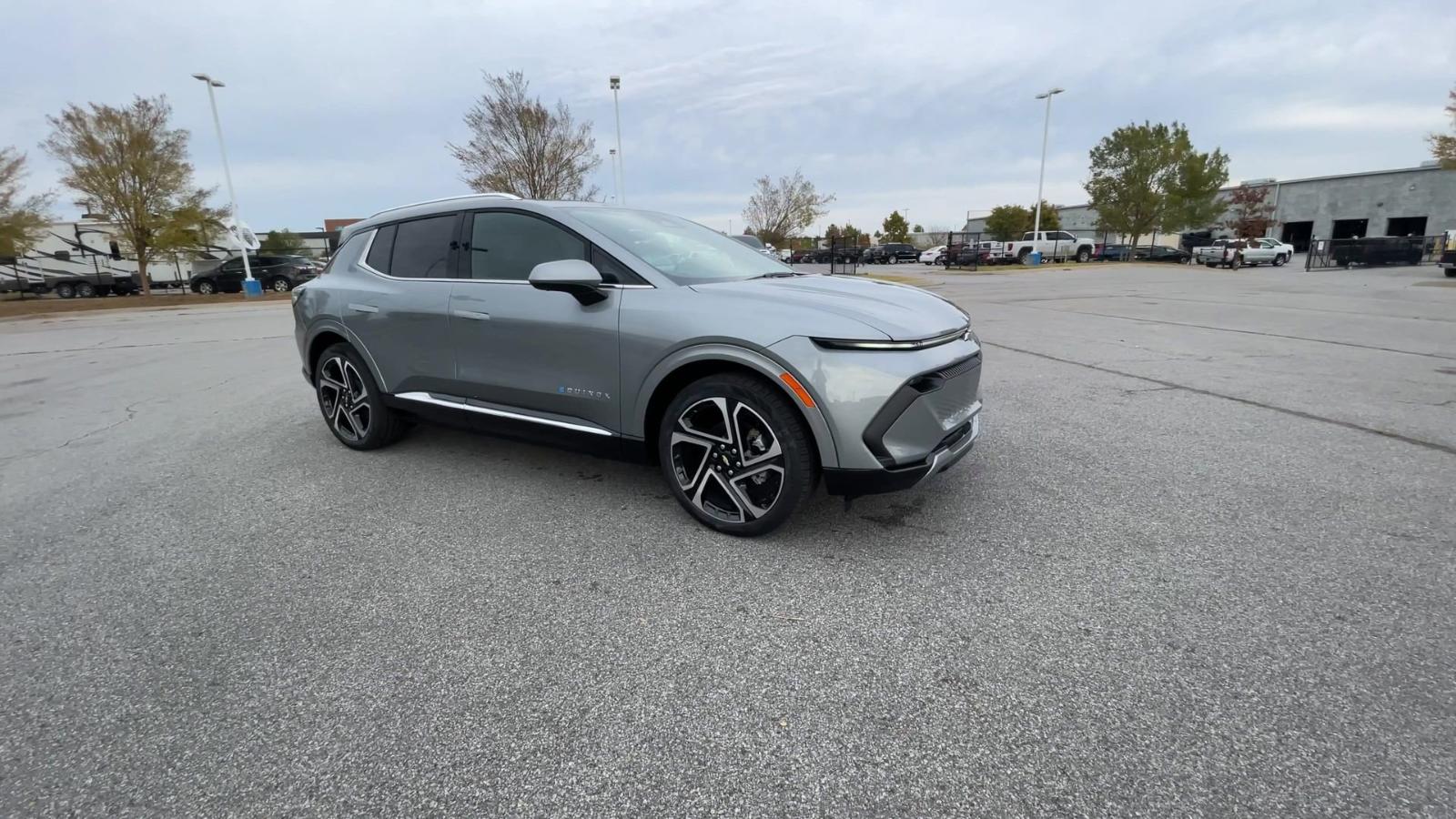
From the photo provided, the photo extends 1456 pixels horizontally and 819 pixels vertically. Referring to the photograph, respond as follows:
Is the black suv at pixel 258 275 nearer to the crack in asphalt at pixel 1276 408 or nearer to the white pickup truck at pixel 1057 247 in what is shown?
the crack in asphalt at pixel 1276 408

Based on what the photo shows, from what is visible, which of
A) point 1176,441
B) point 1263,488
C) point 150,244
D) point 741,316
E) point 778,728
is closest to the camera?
point 778,728

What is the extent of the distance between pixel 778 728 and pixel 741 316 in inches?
66.4

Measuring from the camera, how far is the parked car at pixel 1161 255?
45.7 metres

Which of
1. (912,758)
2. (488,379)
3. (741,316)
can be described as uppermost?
(741,316)

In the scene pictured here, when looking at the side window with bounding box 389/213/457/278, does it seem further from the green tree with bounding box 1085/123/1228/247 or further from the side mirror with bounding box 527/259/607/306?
the green tree with bounding box 1085/123/1228/247

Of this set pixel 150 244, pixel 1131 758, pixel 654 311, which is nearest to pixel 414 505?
pixel 654 311

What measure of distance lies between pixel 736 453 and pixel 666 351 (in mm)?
574

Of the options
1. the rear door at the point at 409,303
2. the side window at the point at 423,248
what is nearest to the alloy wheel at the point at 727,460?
the rear door at the point at 409,303

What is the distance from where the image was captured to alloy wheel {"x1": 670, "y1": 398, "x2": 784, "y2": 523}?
9.81 feet

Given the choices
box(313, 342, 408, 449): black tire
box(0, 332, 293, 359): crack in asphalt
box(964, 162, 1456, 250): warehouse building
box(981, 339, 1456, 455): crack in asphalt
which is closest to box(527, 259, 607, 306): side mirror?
box(313, 342, 408, 449): black tire

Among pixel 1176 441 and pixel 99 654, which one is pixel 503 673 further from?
pixel 1176 441

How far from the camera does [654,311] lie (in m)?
3.16

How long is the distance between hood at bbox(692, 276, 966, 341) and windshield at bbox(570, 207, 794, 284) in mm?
204

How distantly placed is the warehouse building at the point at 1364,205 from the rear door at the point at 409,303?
2276 inches
